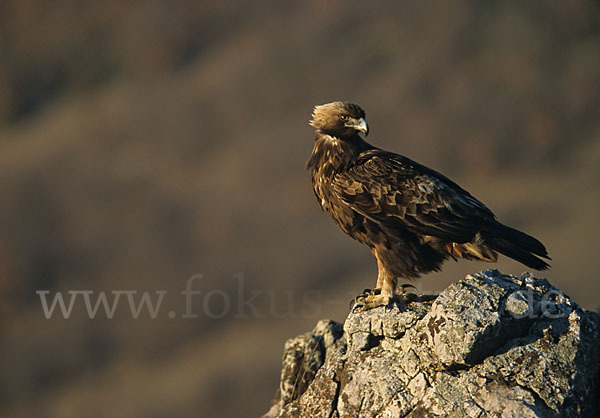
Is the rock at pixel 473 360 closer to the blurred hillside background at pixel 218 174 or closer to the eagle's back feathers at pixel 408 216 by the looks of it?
the eagle's back feathers at pixel 408 216

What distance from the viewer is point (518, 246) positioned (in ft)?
29.3

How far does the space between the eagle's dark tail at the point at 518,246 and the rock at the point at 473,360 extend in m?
0.66

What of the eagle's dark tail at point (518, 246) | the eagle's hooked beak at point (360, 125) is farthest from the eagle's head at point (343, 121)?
the eagle's dark tail at point (518, 246)

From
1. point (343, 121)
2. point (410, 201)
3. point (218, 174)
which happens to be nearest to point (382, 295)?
point (410, 201)

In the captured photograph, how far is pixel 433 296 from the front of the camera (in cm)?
890

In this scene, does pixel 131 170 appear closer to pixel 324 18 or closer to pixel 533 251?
pixel 324 18

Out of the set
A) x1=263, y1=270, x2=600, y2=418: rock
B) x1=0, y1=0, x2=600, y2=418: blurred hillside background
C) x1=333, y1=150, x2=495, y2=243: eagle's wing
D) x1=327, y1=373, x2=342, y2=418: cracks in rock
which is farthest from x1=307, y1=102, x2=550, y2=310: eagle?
x1=0, y1=0, x2=600, y2=418: blurred hillside background

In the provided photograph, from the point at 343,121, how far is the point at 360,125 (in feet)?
0.83

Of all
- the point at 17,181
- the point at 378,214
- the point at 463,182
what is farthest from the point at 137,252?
the point at 378,214

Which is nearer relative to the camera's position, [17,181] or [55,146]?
[17,181]

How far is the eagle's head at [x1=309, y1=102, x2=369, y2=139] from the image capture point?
9.76m

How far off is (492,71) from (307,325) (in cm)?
2754

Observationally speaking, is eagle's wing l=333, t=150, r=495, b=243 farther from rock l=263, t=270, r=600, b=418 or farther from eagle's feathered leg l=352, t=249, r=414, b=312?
rock l=263, t=270, r=600, b=418

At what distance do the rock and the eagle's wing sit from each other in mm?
1064
